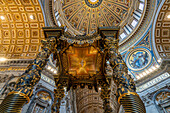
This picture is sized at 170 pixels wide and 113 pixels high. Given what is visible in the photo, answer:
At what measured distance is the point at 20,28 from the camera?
36.2ft

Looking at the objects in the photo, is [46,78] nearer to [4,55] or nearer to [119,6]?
[4,55]

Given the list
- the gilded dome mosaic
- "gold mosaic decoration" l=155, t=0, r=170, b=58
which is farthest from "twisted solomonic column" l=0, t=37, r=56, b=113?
the gilded dome mosaic

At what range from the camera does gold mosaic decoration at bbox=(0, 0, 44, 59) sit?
986 cm

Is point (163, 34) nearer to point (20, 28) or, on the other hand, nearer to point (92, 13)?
point (92, 13)

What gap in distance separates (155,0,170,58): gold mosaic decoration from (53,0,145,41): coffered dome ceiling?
163 inches

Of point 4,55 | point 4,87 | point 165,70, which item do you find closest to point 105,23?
point 165,70

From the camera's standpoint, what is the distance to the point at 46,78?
9.51 metres

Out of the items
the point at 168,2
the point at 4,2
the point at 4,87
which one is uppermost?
the point at 168,2

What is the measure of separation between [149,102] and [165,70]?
338 cm

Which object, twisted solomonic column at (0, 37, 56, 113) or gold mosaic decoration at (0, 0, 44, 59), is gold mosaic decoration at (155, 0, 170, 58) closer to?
twisted solomonic column at (0, 37, 56, 113)

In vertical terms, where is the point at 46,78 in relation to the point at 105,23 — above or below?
below

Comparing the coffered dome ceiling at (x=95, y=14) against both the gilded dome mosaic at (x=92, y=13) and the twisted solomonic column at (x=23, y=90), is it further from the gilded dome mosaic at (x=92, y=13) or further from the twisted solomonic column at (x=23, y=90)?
the twisted solomonic column at (x=23, y=90)

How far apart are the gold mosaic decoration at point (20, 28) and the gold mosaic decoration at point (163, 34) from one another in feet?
41.7

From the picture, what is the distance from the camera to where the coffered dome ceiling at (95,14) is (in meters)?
16.5
